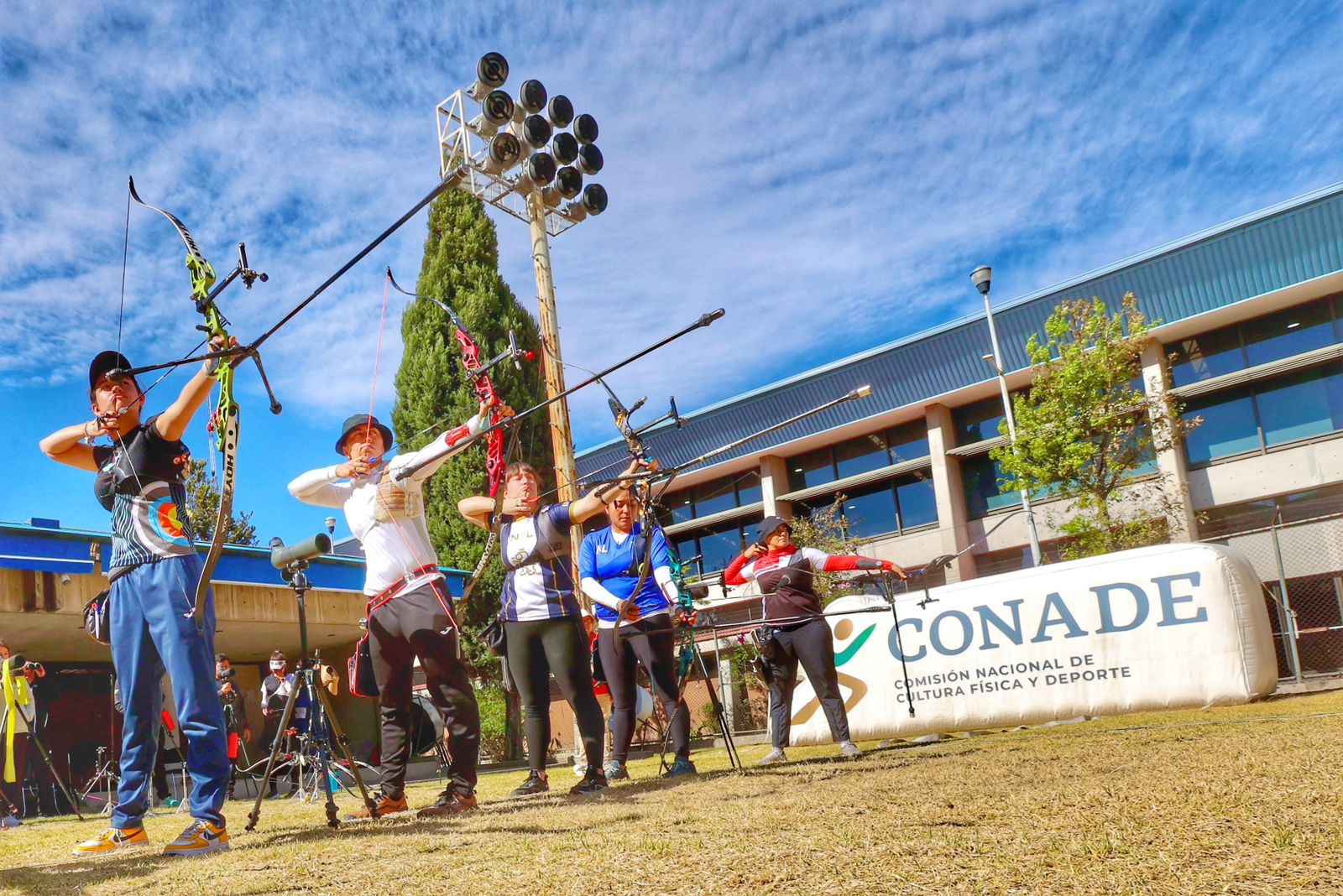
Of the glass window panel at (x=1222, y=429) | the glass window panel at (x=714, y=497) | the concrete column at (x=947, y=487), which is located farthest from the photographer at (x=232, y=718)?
the glass window panel at (x=1222, y=429)

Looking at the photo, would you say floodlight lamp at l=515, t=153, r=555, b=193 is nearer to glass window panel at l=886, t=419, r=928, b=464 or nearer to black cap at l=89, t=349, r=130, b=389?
black cap at l=89, t=349, r=130, b=389

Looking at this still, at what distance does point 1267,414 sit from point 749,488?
48.7ft

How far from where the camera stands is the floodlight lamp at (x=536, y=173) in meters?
11.9

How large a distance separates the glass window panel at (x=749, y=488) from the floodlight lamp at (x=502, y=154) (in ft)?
68.6

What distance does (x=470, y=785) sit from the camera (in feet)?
17.4

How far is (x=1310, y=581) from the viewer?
65.5 ft

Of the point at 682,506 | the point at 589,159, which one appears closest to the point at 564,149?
the point at 589,159

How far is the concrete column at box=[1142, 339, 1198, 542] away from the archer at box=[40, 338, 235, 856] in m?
20.5

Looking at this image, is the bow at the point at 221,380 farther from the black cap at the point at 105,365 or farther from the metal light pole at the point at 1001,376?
the metal light pole at the point at 1001,376

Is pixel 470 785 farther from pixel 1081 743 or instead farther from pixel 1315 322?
pixel 1315 322

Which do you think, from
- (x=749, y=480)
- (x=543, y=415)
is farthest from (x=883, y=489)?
(x=543, y=415)

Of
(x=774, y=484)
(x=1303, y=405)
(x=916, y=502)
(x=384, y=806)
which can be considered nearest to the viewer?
(x=384, y=806)

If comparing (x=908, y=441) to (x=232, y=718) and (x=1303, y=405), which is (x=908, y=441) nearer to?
(x=1303, y=405)

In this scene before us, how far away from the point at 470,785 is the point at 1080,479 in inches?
687
